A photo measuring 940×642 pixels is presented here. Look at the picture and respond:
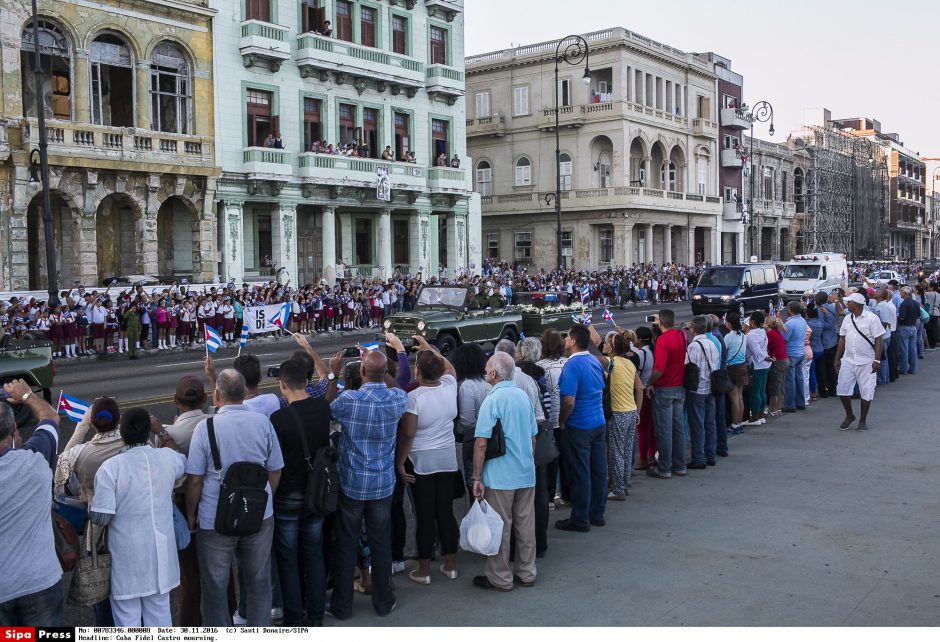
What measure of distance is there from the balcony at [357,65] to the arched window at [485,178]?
18.1 meters

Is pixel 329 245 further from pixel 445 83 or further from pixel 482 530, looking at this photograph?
pixel 482 530

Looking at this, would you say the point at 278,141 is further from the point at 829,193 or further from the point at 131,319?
the point at 829,193

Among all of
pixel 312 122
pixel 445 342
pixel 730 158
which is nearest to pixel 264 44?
pixel 312 122

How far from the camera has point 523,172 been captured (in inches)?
2297

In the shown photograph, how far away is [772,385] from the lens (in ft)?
46.6

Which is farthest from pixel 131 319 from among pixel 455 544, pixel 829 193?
pixel 829 193

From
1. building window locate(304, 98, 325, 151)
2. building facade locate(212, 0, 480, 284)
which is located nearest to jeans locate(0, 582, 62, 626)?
building facade locate(212, 0, 480, 284)

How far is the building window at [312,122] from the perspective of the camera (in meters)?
38.1

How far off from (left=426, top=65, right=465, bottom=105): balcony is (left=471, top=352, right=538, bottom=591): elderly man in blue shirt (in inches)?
1494

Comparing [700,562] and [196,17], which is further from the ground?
[196,17]

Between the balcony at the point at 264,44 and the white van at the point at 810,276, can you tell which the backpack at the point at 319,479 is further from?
the white van at the point at 810,276

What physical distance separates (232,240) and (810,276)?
23.6m

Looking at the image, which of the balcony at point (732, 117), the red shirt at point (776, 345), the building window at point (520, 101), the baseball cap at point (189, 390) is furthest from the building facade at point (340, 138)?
the baseball cap at point (189, 390)

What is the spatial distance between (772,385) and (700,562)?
7.43 m
